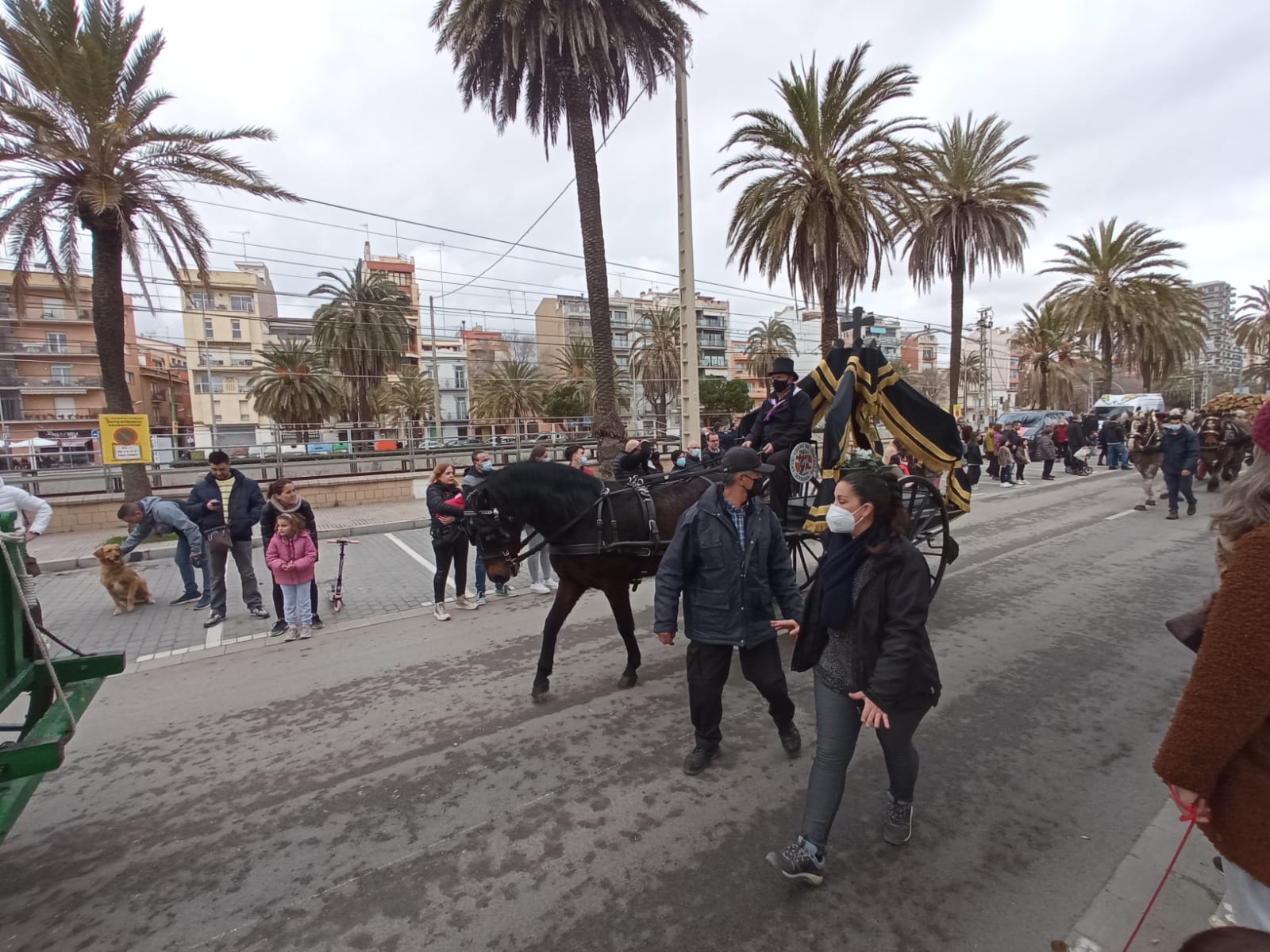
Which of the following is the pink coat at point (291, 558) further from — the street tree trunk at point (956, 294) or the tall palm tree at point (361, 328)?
the tall palm tree at point (361, 328)

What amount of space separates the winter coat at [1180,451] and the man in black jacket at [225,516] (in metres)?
14.4

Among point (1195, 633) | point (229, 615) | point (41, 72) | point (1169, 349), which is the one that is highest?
point (41, 72)

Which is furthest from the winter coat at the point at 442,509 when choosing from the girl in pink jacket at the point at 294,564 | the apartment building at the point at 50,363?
the apartment building at the point at 50,363

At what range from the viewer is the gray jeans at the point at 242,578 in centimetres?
714

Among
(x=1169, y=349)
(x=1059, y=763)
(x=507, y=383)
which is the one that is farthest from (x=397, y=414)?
(x=1059, y=763)

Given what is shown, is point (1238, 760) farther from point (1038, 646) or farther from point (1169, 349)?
point (1169, 349)

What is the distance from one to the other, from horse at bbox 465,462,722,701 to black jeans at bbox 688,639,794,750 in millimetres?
1145

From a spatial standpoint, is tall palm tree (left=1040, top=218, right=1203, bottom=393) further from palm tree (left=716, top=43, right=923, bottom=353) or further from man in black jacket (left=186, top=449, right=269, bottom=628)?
man in black jacket (left=186, top=449, right=269, bottom=628)

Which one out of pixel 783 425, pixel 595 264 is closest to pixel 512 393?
pixel 595 264

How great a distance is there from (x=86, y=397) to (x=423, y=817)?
59.3 m

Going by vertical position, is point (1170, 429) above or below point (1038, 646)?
above

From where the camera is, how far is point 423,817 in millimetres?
3316

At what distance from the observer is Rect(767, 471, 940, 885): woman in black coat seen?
2.55 metres

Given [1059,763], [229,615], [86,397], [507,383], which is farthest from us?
[507,383]
